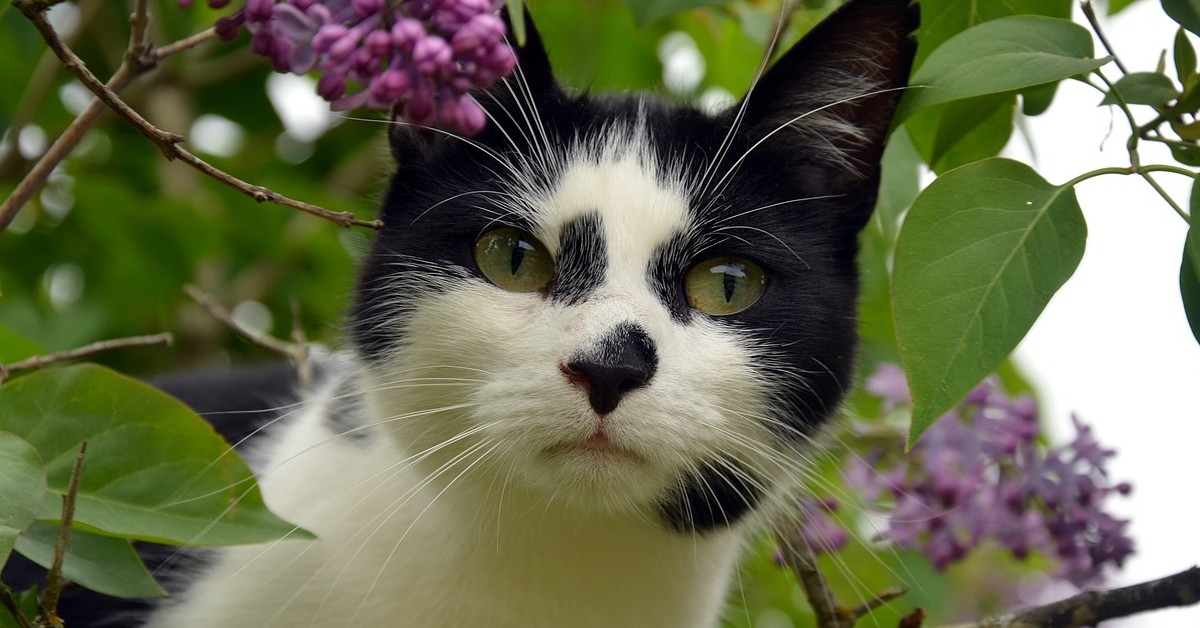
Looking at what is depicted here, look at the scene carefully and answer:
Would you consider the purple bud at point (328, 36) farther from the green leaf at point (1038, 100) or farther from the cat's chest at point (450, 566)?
the green leaf at point (1038, 100)

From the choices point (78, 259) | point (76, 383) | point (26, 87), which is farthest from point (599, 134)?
point (78, 259)

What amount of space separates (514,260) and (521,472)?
29 centimetres

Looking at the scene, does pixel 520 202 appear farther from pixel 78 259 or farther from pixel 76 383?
pixel 78 259

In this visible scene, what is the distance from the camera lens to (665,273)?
4.94ft

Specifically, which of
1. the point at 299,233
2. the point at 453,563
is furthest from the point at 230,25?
the point at 299,233

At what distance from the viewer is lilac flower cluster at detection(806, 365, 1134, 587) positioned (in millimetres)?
1843

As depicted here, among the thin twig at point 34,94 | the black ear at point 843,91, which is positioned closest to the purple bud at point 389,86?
the black ear at point 843,91

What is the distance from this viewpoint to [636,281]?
4.85 feet

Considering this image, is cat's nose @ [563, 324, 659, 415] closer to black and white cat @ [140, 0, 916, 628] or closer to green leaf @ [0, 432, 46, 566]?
black and white cat @ [140, 0, 916, 628]

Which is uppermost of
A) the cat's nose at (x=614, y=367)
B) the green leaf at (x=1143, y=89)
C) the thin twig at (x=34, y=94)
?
the thin twig at (x=34, y=94)

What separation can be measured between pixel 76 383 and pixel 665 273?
0.72 m

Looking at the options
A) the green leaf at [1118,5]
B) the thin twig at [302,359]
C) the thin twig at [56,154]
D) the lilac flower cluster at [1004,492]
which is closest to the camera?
the thin twig at [56,154]

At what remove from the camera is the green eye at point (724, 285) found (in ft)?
5.09

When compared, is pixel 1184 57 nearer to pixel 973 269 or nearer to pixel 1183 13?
pixel 1183 13
